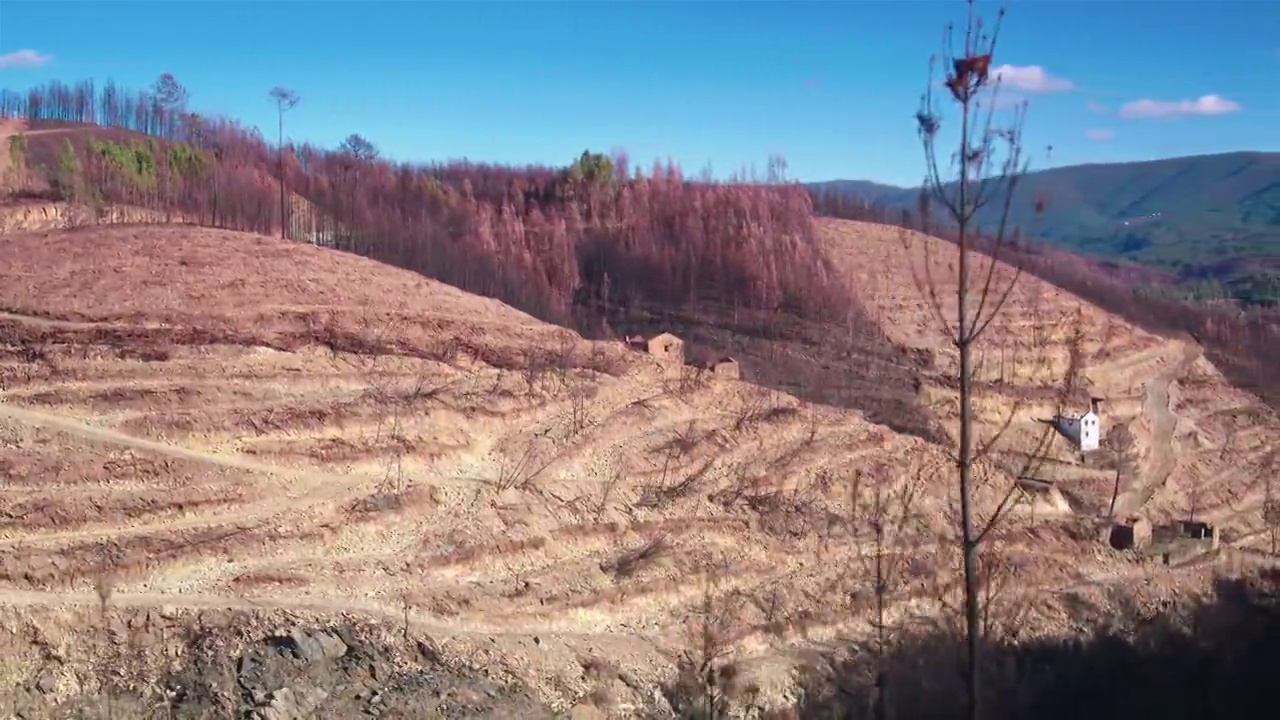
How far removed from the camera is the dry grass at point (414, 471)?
14.8 m

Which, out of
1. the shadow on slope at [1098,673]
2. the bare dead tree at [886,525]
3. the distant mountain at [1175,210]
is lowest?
the shadow on slope at [1098,673]

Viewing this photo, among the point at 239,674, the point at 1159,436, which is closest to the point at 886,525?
the point at 239,674

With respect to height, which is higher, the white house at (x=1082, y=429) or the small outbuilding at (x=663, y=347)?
the small outbuilding at (x=663, y=347)

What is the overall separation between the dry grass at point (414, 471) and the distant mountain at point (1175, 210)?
50.7 metres

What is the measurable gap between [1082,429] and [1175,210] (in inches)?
2580

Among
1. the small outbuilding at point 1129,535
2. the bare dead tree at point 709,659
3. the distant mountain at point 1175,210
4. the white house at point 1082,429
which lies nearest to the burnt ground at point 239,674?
the bare dead tree at point 709,659

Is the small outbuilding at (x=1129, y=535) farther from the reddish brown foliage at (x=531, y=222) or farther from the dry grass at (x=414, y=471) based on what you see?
the reddish brown foliage at (x=531, y=222)

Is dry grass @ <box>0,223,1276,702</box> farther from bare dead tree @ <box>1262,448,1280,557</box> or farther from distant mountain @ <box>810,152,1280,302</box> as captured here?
distant mountain @ <box>810,152,1280,302</box>

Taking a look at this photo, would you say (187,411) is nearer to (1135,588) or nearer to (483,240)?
(1135,588)

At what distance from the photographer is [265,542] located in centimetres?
1490

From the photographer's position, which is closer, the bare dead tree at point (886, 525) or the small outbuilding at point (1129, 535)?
the bare dead tree at point (886, 525)

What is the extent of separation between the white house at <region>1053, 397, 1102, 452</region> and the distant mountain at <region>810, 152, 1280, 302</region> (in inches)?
1715

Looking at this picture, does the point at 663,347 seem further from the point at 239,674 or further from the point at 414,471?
the point at 239,674

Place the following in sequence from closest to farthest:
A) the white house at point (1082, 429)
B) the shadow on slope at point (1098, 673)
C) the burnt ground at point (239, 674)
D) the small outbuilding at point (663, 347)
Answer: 1. the burnt ground at point (239, 674)
2. the shadow on slope at point (1098, 673)
3. the small outbuilding at point (663, 347)
4. the white house at point (1082, 429)
